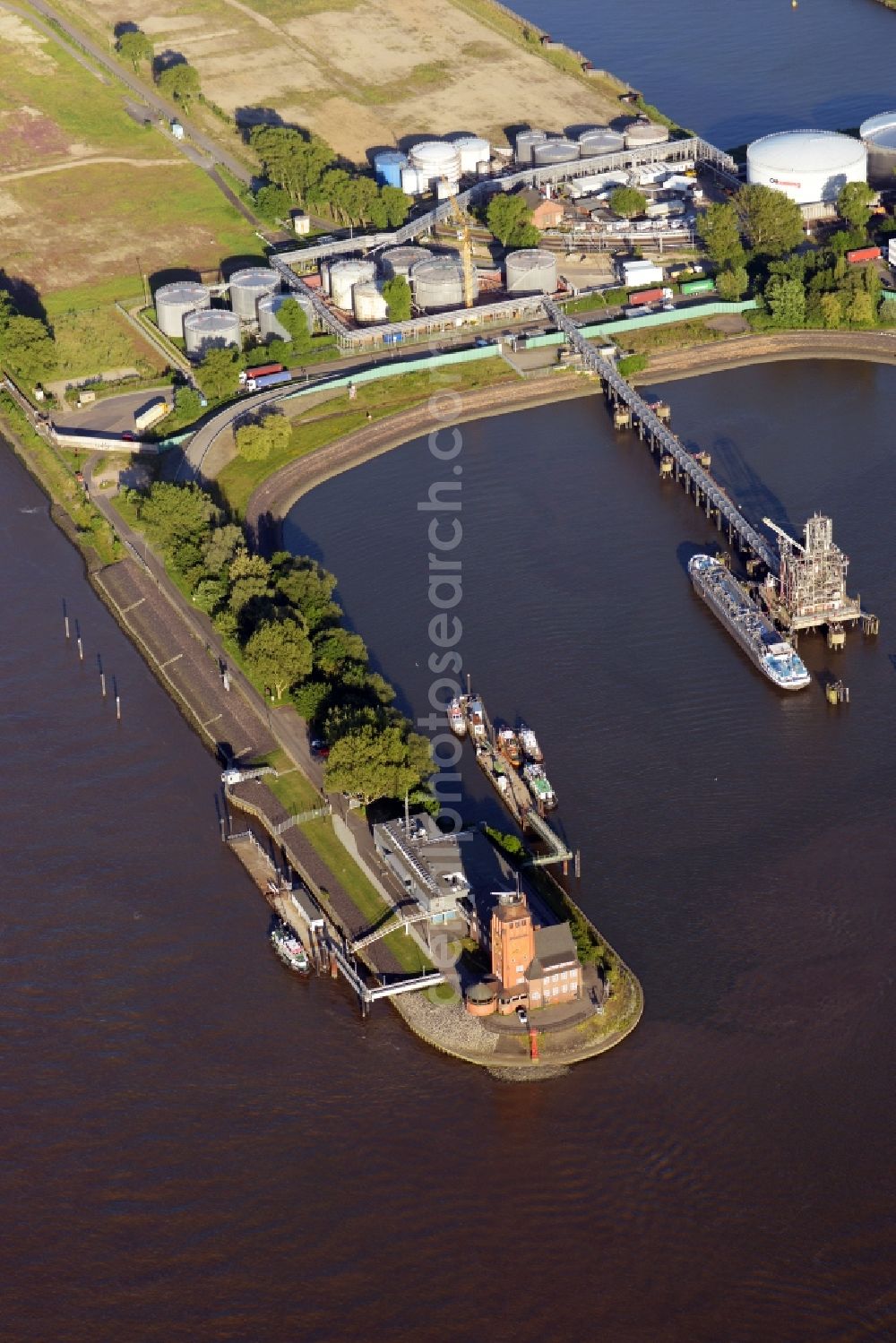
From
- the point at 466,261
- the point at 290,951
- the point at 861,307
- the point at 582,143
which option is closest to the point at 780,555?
the point at 861,307

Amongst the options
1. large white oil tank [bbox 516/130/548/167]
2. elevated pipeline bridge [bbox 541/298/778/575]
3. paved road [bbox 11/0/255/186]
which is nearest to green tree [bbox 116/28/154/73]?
paved road [bbox 11/0/255/186]

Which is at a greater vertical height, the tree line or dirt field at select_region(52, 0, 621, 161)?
dirt field at select_region(52, 0, 621, 161)

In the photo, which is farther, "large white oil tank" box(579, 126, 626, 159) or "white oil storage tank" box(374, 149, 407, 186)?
"large white oil tank" box(579, 126, 626, 159)

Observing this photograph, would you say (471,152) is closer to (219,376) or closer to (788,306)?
(788,306)

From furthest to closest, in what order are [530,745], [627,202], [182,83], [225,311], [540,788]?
[182,83]
[627,202]
[225,311]
[530,745]
[540,788]

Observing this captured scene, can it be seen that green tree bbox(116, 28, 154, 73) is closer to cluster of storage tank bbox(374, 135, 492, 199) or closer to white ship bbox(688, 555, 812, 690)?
cluster of storage tank bbox(374, 135, 492, 199)

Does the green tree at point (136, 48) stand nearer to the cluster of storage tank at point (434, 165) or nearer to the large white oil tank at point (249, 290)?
the cluster of storage tank at point (434, 165)
